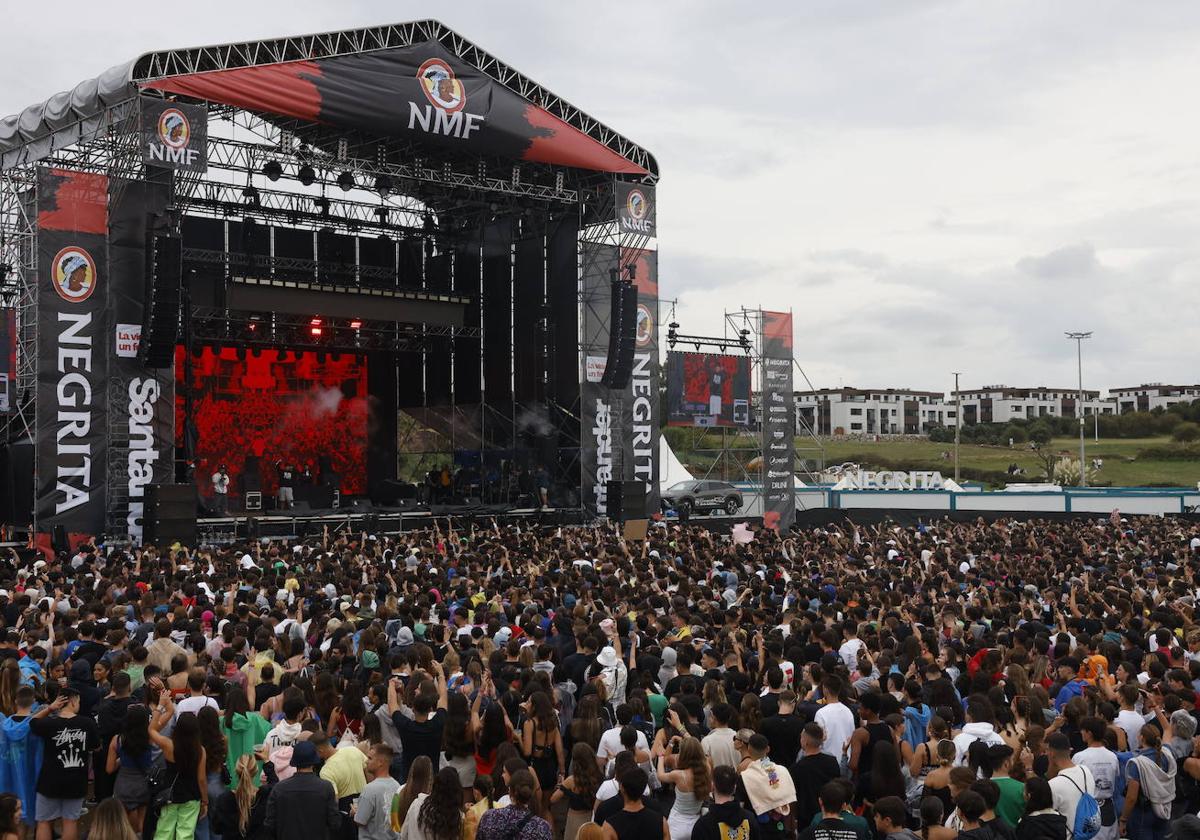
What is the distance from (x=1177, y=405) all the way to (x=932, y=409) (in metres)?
55.1

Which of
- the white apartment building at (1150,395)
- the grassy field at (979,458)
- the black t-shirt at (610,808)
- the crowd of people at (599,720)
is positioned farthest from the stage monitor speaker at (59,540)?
the white apartment building at (1150,395)

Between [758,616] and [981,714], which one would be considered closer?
[981,714]

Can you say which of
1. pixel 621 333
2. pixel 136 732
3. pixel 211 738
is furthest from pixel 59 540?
pixel 211 738

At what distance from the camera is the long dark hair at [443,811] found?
5582 mm

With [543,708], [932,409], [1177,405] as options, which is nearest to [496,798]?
[543,708]

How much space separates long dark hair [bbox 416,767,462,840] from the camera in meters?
5.58

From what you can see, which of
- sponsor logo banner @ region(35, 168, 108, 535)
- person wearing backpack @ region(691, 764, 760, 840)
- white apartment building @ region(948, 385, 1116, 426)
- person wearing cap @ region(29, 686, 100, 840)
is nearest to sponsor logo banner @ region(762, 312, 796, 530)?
sponsor logo banner @ region(35, 168, 108, 535)

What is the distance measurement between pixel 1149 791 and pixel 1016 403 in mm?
141081

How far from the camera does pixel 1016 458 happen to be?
265ft

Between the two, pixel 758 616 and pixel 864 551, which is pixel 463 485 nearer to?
pixel 864 551

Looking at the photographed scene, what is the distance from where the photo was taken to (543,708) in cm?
701

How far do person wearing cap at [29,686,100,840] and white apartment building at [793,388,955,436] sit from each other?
117352 millimetres

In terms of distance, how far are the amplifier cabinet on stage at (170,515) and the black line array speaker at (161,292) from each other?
9.51 ft

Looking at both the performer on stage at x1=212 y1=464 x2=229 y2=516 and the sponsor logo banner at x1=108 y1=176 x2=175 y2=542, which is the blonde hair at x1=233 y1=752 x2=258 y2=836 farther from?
the performer on stage at x1=212 y1=464 x2=229 y2=516
